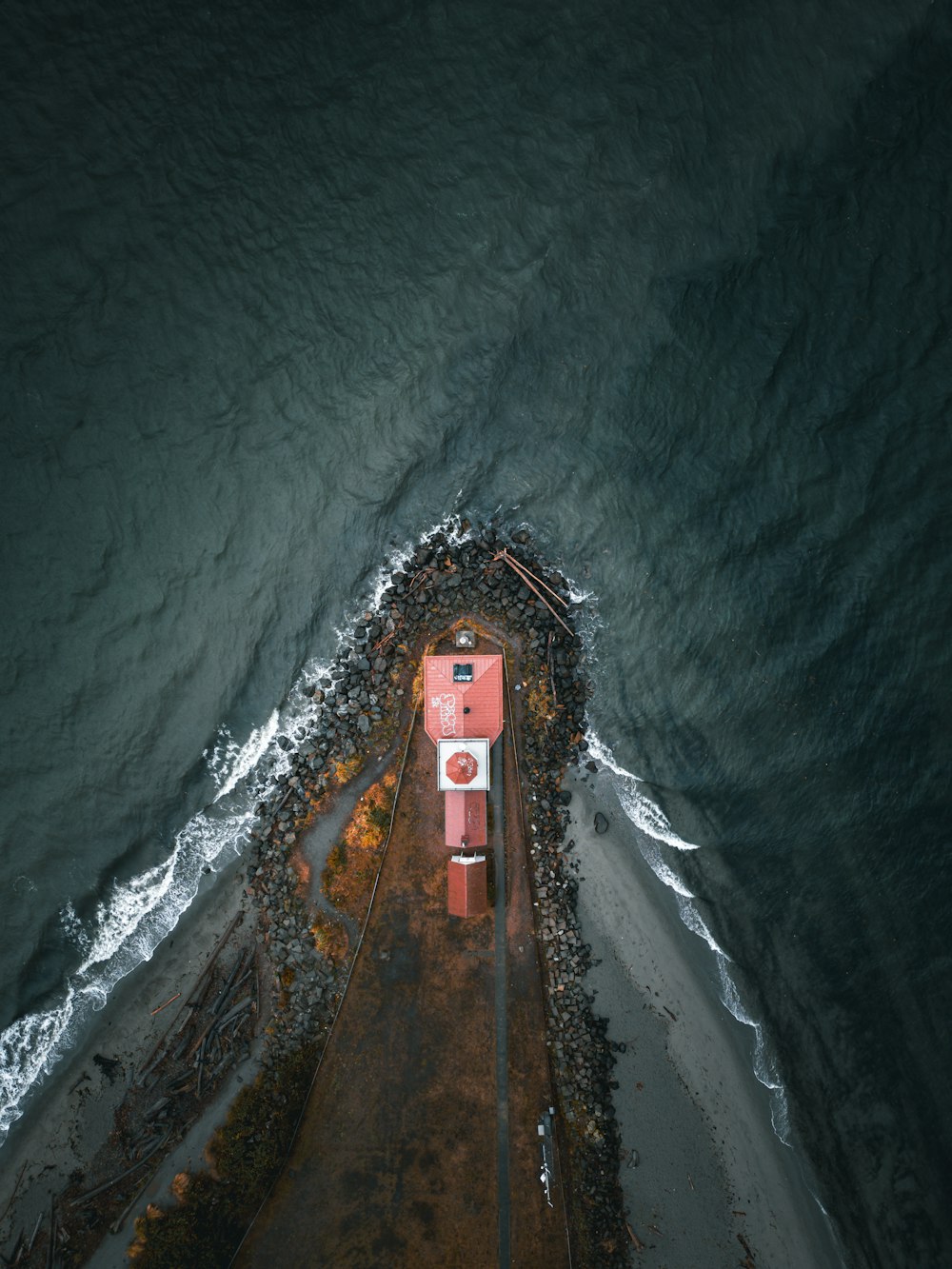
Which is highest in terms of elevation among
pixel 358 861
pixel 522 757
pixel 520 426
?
pixel 520 426

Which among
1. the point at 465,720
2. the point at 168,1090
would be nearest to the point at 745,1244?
the point at 465,720

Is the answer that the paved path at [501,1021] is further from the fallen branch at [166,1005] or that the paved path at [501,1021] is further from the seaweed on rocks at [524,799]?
the fallen branch at [166,1005]

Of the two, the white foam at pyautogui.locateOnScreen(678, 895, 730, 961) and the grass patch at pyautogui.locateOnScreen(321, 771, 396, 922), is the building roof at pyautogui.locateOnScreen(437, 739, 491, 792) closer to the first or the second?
the grass patch at pyautogui.locateOnScreen(321, 771, 396, 922)

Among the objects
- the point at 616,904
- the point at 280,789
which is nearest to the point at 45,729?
the point at 280,789

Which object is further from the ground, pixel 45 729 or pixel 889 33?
pixel 889 33

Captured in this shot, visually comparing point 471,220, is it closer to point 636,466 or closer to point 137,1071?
point 636,466

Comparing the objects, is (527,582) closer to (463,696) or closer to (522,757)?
(463,696)
